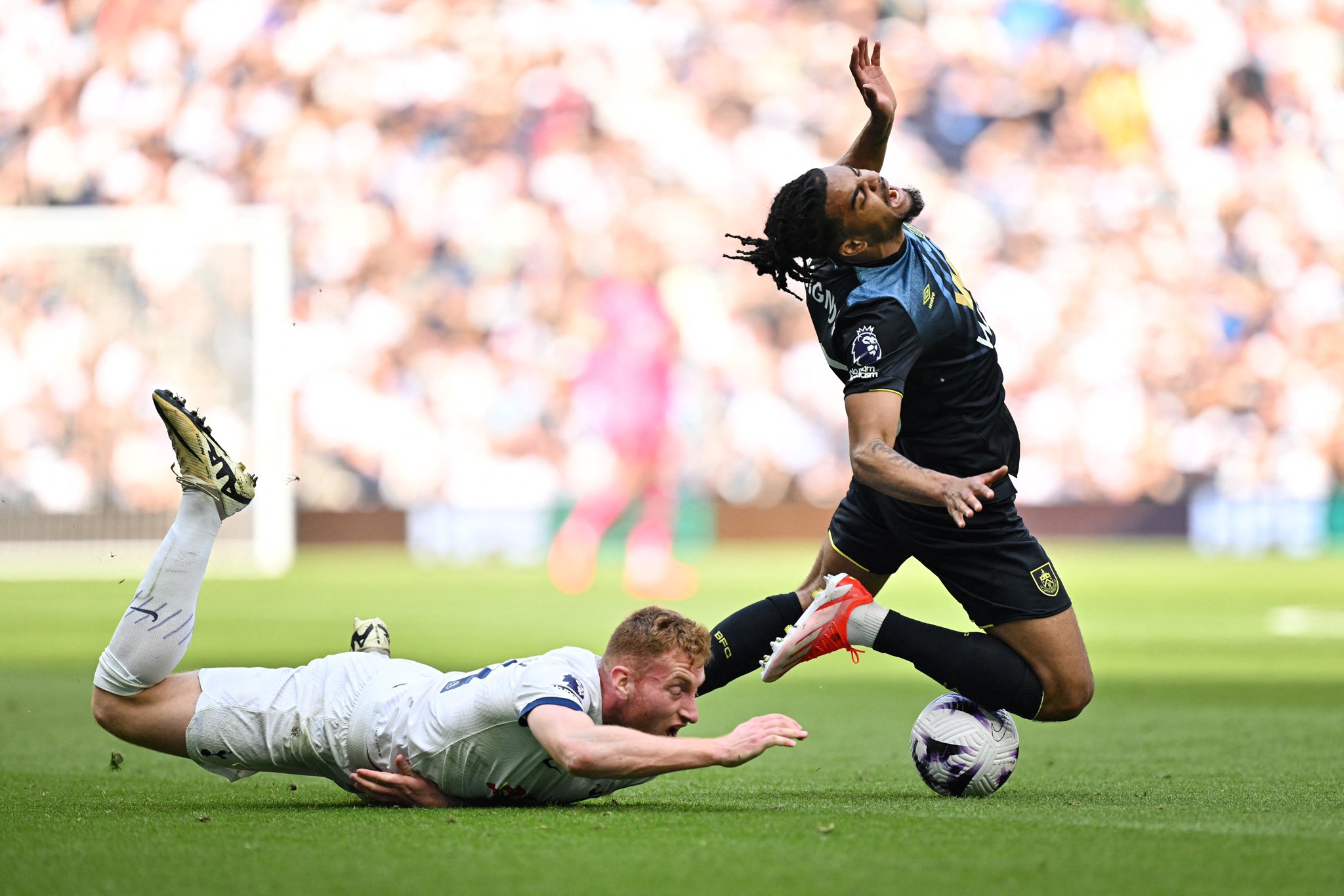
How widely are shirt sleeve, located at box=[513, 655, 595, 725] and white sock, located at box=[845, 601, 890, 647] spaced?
977mm

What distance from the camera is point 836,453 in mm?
22703

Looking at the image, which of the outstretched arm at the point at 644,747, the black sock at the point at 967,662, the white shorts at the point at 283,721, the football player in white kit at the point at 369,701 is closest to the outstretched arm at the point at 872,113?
the black sock at the point at 967,662

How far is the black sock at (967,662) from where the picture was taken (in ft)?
15.6

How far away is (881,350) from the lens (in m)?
4.48

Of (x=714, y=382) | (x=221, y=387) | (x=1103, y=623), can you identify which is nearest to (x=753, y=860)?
(x=1103, y=623)

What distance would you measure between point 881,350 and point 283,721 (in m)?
1.87

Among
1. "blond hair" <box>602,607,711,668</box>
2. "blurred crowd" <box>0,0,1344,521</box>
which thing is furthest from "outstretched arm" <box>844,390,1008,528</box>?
"blurred crowd" <box>0,0,1344,521</box>

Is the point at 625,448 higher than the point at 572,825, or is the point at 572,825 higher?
the point at 625,448

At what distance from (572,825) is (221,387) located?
51.6 ft

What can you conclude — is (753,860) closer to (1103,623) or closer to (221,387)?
(1103,623)

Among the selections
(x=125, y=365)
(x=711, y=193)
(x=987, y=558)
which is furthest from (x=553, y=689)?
(x=711, y=193)

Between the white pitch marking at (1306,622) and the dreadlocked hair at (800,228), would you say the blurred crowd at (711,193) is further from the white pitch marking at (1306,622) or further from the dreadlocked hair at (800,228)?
the dreadlocked hair at (800,228)

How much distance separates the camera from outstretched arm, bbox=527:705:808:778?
3742 mm

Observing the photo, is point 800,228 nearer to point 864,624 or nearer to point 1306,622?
point 864,624
